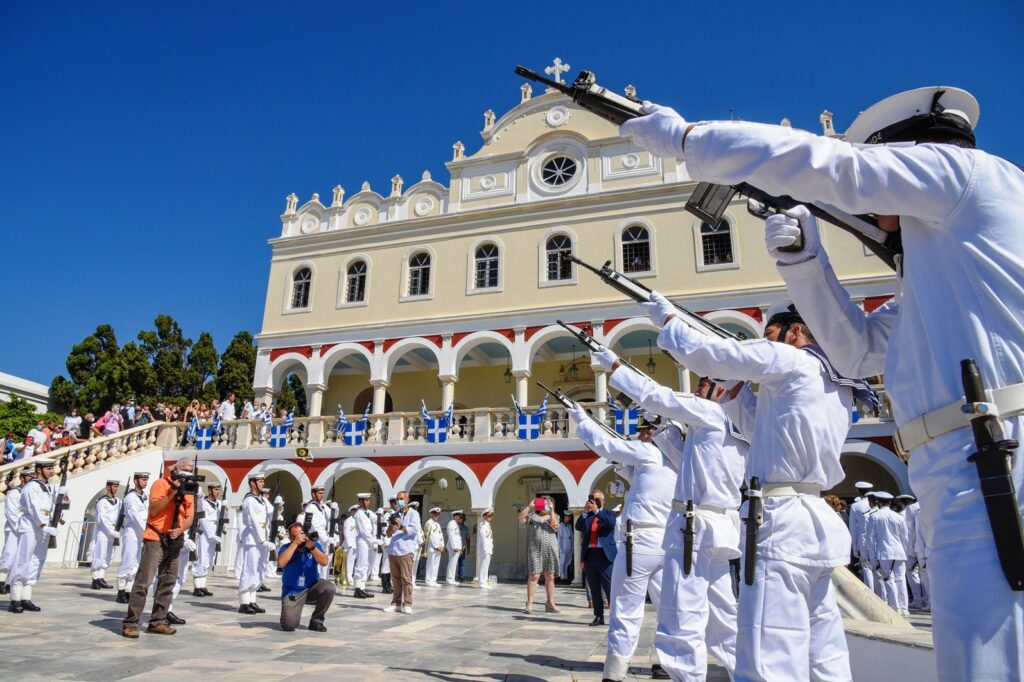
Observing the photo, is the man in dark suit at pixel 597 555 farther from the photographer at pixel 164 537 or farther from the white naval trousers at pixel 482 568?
the white naval trousers at pixel 482 568

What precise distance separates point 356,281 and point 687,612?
20.9 meters

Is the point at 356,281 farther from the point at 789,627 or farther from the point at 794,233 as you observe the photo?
the point at 794,233

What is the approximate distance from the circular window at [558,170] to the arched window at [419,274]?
487 cm

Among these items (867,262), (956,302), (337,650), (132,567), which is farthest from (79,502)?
(867,262)

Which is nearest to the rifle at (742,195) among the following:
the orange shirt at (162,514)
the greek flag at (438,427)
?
the orange shirt at (162,514)

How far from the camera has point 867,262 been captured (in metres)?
18.6

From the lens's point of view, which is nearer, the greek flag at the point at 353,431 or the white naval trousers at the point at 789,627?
the white naval trousers at the point at 789,627

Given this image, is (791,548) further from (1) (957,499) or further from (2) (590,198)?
(2) (590,198)

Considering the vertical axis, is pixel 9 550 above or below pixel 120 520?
below

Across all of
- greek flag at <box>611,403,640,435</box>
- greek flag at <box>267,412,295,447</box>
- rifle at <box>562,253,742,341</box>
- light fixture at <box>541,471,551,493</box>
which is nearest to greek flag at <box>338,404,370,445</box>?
greek flag at <box>267,412,295,447</box>

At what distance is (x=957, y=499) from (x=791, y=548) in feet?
4.67

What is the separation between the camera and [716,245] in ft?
66.5

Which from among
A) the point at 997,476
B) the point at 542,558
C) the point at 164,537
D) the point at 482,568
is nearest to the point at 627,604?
the point at 997,476

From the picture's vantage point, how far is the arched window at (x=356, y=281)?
77.9ft
